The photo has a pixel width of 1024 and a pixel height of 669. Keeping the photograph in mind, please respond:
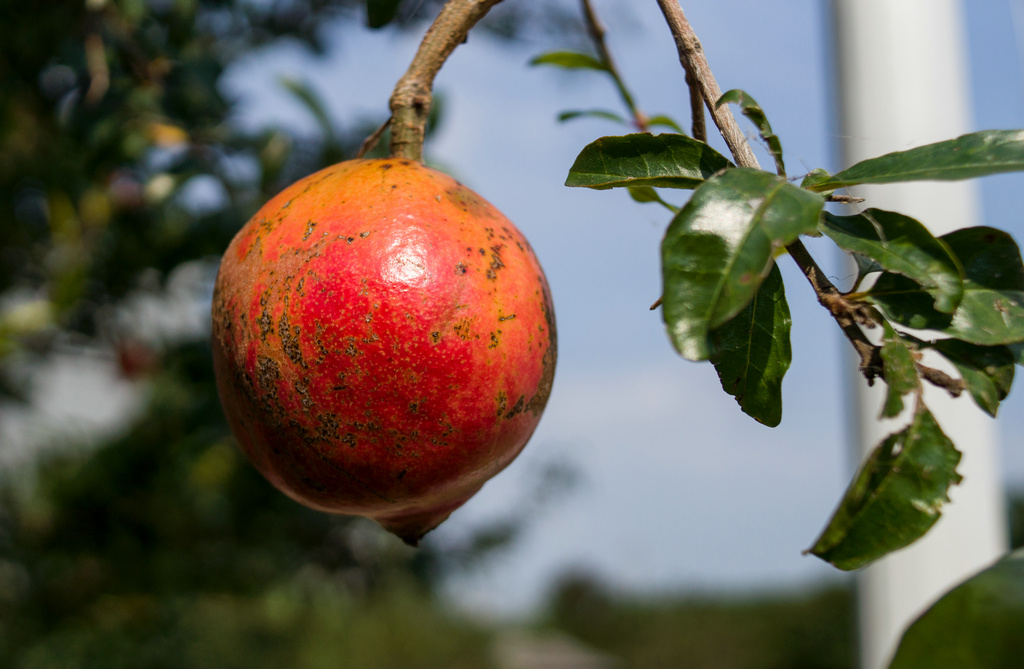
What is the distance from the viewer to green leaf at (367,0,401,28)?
617mm

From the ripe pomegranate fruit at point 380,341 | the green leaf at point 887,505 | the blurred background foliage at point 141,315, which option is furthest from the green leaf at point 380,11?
the green leaf at point 887,505

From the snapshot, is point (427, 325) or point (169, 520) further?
point (169, 520)

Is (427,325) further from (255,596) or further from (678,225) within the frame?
(255,596)

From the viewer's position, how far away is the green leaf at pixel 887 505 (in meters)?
0.34

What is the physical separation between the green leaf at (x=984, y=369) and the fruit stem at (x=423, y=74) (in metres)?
0.36

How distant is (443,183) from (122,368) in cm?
195

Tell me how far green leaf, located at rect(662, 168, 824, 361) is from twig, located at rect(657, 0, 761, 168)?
0.07 metres

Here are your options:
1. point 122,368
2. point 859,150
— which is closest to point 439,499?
point 859,150

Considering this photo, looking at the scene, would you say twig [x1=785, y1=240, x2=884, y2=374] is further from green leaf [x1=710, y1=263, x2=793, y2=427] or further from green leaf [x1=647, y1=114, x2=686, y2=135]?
green leaf [x1=647, y1=114, x2=686, y2=135]

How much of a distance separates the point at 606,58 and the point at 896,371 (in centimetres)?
52

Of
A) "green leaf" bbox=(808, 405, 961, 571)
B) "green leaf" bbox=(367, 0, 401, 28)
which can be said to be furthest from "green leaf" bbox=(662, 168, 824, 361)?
"green leaf" bbox=(367, 0, 401, 28)

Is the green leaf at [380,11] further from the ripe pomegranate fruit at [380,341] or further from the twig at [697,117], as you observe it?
the twig at [697,117]

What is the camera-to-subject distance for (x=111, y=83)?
114 centimetres

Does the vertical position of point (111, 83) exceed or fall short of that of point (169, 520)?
it exceeds it
